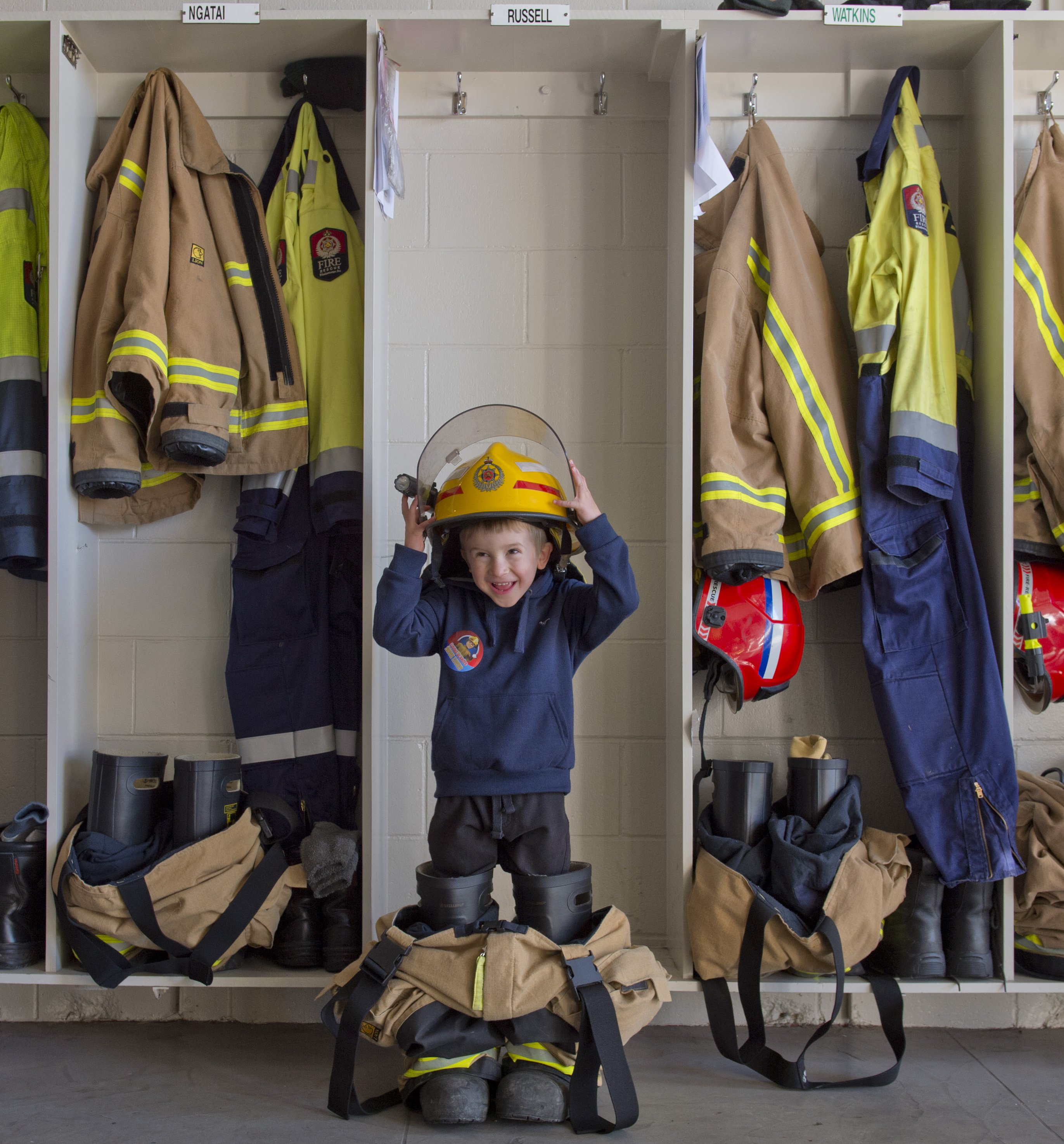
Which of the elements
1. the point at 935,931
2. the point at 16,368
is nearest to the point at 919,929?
the point at 935,931

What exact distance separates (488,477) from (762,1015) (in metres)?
1.20

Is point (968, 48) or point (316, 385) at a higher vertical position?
point (968, 48)

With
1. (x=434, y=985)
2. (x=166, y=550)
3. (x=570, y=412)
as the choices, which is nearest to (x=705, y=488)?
(x=570, y=412)

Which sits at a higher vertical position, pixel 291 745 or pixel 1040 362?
A: pixel 1040 362

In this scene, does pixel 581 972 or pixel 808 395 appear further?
pixel 808 395

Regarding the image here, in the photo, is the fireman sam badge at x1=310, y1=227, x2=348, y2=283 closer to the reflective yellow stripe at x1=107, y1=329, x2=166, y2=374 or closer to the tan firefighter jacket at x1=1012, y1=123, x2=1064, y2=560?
the reflective yellow stripe at x1=107, y1=329, x2=166, y2=374

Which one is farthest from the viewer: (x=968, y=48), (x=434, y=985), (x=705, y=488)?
(x=968, y=48)

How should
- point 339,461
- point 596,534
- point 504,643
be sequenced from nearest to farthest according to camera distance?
point 596,534 → point 504,643 → point 339,461

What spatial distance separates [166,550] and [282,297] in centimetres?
68

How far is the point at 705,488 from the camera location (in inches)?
78.3

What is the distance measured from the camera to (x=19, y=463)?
6.84 feet

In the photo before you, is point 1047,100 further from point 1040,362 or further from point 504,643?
point 504,643

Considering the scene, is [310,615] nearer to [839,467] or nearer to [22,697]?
[22,697]

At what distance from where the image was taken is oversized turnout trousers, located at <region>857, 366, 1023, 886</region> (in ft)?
6.34
